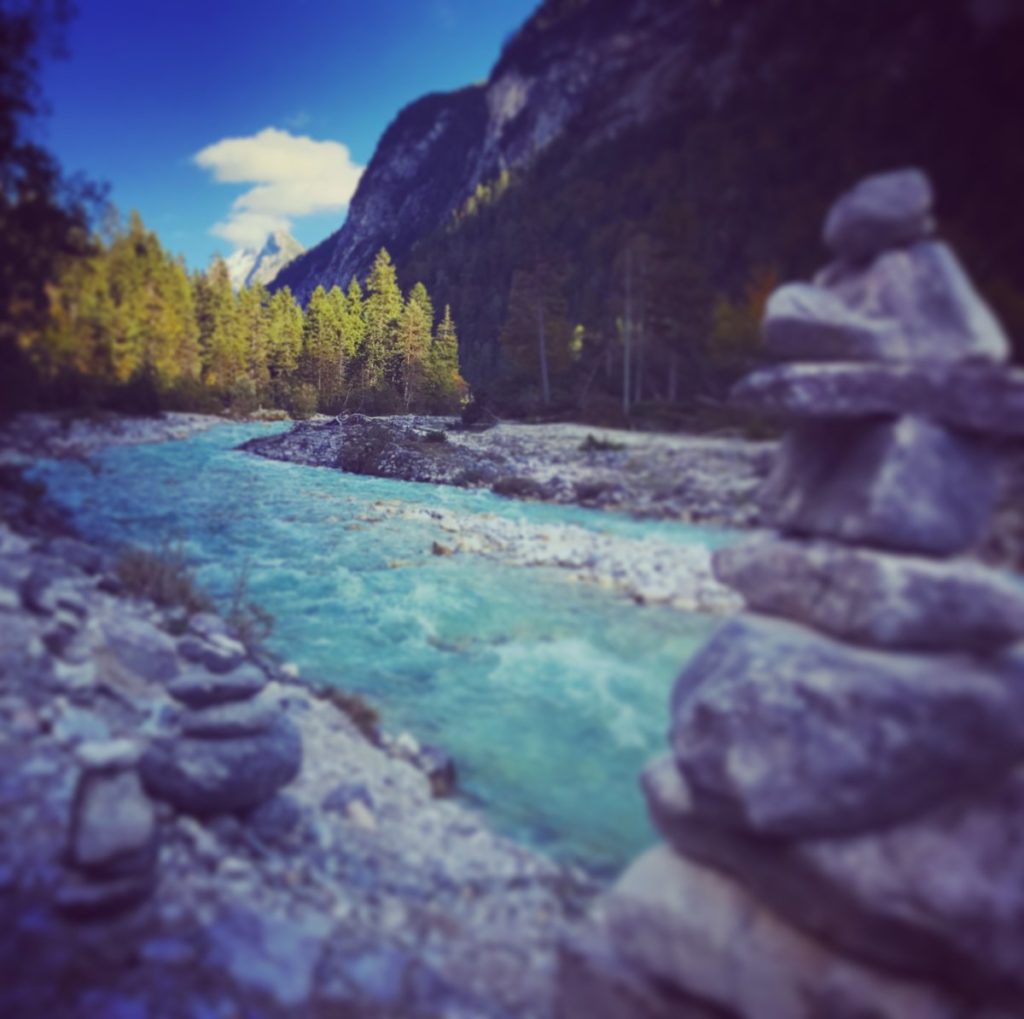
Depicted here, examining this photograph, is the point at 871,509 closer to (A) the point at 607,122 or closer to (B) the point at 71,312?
(A) the point at 607,122

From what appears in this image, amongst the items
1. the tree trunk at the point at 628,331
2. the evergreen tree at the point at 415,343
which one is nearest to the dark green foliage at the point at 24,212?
the evergreen tree at the point at 415,343

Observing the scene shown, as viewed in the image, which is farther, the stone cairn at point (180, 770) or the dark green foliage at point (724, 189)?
the stone cairn at point (180, 770)

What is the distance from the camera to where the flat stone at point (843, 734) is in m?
2.81

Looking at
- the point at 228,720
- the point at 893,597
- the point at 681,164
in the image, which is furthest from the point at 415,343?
the point at 893,597

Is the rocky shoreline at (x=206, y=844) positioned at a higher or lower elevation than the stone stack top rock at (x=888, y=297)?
lower

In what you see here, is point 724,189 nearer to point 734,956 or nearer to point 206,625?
point 734,956

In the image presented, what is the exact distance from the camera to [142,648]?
4945 mm

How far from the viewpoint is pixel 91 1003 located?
3203 mm

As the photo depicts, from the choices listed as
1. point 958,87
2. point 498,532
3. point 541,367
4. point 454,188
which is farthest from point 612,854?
point 454,188

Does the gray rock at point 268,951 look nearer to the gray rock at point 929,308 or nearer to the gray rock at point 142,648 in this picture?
the gray rock at point 142,648

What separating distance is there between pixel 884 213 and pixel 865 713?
2400 millimetres

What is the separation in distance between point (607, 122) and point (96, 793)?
567 cm

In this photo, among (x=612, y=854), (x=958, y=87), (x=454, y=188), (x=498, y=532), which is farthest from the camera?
(x=454, y=188)

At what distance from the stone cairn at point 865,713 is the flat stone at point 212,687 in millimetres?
2901
